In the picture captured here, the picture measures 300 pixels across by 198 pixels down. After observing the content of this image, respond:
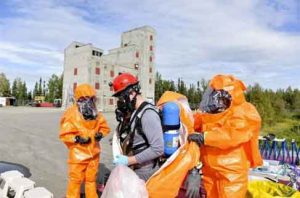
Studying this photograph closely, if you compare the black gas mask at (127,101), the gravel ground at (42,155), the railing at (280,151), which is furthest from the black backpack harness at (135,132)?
the railing at (280,151)

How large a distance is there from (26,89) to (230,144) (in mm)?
71265

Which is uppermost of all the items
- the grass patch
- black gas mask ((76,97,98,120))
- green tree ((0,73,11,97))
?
green tree ((0,73,11,97))

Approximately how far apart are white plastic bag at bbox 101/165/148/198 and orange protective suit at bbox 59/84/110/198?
169 centimetres

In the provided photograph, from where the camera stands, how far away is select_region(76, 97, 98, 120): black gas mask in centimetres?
442

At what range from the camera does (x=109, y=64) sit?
38125mm

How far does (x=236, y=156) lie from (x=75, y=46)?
37754 mm

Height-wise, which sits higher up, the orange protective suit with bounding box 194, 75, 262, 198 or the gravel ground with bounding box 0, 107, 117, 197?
the orange protective suit with bounding box 194, 75, 262, 198

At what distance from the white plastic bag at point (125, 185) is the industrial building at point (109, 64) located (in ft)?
107

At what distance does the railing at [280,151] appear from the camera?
661cm

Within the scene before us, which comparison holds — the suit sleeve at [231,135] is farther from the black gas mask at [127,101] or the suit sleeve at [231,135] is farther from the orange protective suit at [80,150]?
the orange protective suit at [80,150]

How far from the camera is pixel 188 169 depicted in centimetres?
278

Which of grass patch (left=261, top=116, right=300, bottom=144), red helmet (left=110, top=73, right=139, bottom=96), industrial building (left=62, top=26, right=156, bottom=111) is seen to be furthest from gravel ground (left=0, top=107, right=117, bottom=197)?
industrial building (left=62, top=26, right=156, bottom=111)

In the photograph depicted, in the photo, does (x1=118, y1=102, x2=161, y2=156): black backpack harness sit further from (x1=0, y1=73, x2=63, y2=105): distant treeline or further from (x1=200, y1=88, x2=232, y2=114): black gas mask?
(x1=0, y1=73, x2=63, y2=105): distant treeline

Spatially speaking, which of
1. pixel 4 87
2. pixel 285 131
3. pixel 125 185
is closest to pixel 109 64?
pixel 285 131
